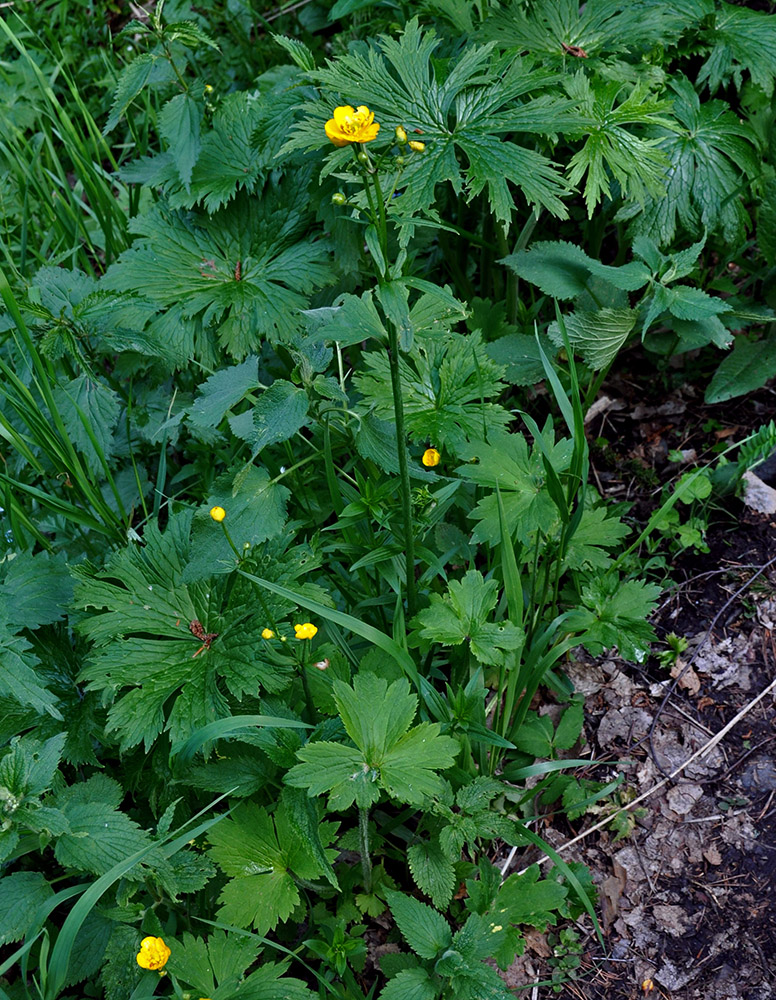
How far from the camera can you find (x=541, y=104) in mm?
1787

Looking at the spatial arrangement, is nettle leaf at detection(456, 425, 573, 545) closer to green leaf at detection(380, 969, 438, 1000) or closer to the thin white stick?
the thin white stick

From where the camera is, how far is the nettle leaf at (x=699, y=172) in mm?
2139

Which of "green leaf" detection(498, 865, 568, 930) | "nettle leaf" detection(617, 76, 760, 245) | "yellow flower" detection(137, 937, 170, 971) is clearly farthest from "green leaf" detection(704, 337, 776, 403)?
"yellow flower" detection(137, 937, 170, 971)

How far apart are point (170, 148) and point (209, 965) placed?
1948 mm

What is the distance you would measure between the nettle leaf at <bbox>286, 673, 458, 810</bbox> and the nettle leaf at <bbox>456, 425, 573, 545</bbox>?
46cm

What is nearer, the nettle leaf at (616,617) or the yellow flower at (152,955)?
the yellow flower at (152,955)

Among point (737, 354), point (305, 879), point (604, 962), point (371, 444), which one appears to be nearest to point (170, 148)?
point (371, 444)

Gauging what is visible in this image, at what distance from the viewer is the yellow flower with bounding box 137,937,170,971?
1.31m

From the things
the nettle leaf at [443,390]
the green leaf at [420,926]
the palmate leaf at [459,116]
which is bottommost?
the green leaf at [420,926]

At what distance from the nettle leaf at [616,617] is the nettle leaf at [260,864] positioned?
74 centimetres

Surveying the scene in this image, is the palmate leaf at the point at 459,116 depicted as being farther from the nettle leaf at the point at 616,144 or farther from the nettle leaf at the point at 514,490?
the nettle leaf at the point at 514,490

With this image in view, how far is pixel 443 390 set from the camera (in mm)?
1867

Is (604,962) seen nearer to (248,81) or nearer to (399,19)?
(399,19)

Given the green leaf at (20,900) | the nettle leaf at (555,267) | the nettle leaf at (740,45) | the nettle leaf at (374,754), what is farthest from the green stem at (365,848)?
the nettle leaf at (740,45)
